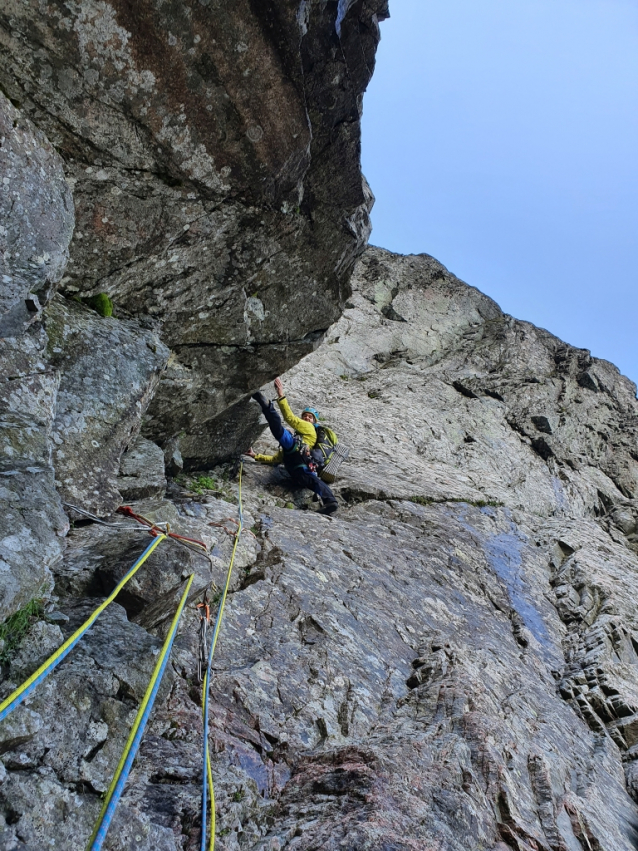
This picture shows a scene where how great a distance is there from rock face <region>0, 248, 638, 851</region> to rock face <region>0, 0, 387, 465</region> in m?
3.12

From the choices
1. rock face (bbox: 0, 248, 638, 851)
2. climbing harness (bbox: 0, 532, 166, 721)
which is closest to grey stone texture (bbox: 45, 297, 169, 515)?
rock face (bbox: 0, 248, 638, 851)

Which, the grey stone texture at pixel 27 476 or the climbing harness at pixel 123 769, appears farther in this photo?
the grey stone texture at pixel 27 476

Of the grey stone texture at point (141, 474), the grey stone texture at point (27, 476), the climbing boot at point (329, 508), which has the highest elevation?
the climbing boot at point (329, 508)

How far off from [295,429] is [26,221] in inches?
361

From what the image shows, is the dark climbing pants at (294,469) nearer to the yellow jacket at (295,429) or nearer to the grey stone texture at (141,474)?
the yellow jacket at (295,429)

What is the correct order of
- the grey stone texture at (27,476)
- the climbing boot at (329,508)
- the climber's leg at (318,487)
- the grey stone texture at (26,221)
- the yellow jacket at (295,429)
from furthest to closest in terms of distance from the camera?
the yellow jacket at (295,429)
the climber's leg at (318,487)
the climbing boot at (329,508)
the grey stone texture at (26,221)
the grey stone texture at (27,476)

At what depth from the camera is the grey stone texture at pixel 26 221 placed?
18.0 ft

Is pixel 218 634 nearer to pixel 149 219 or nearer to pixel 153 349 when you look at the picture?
pixel 153 349

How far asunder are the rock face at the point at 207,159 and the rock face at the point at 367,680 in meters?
3.12

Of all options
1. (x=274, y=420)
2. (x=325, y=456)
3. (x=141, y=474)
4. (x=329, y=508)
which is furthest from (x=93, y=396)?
(x=325, y=456)

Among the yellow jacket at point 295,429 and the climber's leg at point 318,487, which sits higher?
the yellow jacket at point 295,429

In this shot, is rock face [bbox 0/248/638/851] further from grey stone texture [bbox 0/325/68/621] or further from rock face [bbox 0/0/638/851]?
grey stone texture [bbox 0/325/68/621]

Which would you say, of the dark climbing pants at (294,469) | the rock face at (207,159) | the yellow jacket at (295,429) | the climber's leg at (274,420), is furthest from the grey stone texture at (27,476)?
the yellow jacket at (295,429)

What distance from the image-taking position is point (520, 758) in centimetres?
601
